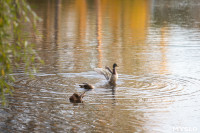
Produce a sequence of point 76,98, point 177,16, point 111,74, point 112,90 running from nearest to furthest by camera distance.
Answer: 1. point 76,98
2. point 112,90
3. point 111,74
4. point 177,16

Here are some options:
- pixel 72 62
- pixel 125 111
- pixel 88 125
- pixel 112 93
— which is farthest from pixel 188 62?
pixel 88 125

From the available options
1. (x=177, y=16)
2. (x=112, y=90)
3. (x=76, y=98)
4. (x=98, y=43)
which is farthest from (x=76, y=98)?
(x=177, y=16)

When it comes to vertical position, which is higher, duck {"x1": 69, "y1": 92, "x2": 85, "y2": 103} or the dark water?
duck {"x1": 69, "y1": 92, "x2": 85, "y2": 103}

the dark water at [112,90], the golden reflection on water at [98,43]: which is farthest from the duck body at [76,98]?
the golden reflection on water at [98,43]

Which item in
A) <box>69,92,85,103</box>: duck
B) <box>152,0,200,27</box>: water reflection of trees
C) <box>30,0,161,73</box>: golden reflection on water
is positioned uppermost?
<box>69,92,85,103</box>: duck

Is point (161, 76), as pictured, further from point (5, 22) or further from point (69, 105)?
point (5, 22)

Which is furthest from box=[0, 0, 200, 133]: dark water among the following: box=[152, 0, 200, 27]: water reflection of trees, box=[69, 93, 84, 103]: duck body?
box=[152, 0, 200, 27]: water reflection of trees

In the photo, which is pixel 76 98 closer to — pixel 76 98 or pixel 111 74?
pixel 76 98

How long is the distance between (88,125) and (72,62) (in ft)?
33.8

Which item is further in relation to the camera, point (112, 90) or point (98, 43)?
point (98, 43)

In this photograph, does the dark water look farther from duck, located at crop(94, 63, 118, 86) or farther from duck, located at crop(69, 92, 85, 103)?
duck, located at crop(94, 63, 118, 86)

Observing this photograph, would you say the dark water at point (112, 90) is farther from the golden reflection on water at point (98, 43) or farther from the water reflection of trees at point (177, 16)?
the water reflection of trees at point (177, 16)

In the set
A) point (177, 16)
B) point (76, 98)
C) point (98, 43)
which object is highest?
point (76, 98)

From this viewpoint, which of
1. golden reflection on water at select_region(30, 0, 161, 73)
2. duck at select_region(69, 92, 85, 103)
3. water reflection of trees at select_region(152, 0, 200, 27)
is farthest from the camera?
water reflection of trees at select_region(152, 0, 200, 27)
